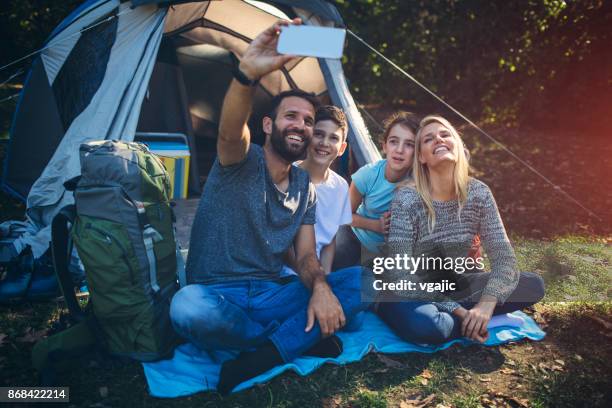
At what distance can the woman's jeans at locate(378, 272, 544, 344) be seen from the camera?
96.3 inches

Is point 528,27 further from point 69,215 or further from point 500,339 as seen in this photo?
point 69,215

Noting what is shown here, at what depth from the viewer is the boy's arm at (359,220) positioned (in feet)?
9.78

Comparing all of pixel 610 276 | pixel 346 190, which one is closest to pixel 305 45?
pixel 346 190

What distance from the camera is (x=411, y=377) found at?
93.7 inches

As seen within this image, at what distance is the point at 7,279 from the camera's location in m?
2.87

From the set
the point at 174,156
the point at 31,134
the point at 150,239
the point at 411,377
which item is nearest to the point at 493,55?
the point at 174,156

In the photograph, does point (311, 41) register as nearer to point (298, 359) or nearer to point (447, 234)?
point (447, 234)

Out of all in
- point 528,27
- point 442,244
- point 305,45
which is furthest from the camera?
point 528,27

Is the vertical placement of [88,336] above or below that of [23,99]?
below

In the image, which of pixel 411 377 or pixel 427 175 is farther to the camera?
pixel 427 175

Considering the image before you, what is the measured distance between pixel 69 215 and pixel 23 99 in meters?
3.07

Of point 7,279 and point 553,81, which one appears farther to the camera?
point 553,81

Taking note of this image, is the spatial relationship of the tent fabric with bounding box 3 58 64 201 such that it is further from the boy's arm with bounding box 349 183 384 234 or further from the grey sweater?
the grey sweater

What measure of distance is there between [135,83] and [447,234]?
242cm
